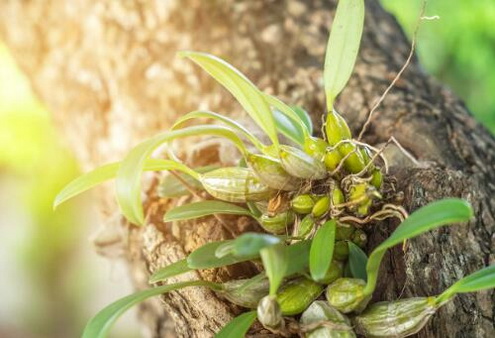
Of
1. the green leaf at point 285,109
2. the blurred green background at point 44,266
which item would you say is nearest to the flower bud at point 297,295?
the green leaf at point 285,109

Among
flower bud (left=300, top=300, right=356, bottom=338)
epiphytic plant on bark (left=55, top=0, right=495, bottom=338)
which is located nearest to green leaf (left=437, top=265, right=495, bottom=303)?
epiphytic plant on bark (left=55, top=0, right=495, bottom=338)

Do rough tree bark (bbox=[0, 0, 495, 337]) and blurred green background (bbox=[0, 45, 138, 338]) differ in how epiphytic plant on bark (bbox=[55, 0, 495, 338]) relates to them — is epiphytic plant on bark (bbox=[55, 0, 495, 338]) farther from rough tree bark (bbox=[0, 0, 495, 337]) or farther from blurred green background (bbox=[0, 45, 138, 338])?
blurred green background (bbox=[0, 45, 138, 338])

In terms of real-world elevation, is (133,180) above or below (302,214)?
above

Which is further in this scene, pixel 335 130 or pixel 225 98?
pixel 225 98

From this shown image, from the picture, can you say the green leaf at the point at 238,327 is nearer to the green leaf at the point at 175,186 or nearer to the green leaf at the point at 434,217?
the green leaf at the point at 434,217

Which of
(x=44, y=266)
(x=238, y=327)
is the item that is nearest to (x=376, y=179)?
(x=238, y=327)

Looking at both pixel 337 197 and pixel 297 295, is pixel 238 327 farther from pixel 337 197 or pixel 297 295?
pixel 337 197
